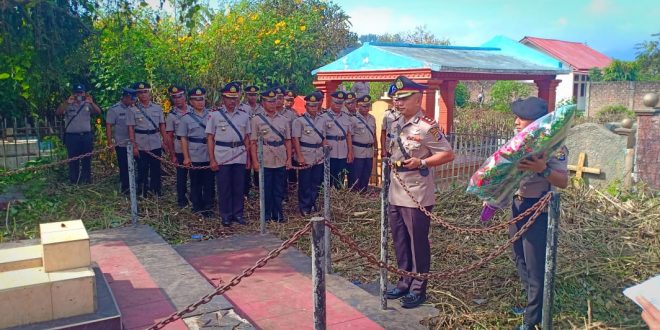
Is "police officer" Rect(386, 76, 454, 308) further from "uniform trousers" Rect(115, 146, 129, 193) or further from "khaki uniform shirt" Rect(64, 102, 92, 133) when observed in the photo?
"khaki uniform shirt" Rect(64, 102, 92, 133)

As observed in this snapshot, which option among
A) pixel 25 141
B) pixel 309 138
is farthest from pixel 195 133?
pixel 25 141

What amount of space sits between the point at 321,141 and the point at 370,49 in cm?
332

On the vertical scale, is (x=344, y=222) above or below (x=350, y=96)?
below

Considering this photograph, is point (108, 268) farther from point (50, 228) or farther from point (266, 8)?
point (266, 8)

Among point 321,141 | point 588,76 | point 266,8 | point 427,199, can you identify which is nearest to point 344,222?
point 321,141

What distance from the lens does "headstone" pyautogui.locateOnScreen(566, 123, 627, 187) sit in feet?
24.5

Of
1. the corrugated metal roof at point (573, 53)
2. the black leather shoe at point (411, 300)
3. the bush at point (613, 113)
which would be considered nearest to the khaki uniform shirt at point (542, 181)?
the black leather shoe at point (411, 300)

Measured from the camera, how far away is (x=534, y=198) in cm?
387

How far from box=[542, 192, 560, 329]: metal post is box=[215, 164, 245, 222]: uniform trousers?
4.38m

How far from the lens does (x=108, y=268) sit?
16.3 feet

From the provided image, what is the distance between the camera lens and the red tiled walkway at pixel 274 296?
4.06 meters

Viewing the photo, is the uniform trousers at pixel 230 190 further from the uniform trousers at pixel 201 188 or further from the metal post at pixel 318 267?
the metal post at pixel 318 267

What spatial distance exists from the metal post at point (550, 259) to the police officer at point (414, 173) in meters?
1.03

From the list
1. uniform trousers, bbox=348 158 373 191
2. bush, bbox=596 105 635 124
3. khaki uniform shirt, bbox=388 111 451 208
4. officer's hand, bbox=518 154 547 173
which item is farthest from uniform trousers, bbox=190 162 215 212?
bush, bbox=596 105 635 124
